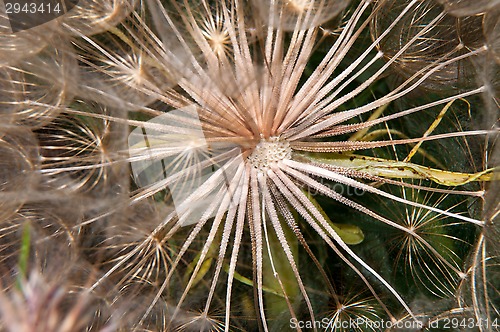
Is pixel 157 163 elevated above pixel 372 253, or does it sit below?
above

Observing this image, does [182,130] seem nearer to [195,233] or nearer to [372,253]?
[195,233]

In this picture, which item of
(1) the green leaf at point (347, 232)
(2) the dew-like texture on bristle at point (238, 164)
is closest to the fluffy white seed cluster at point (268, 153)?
(2) the dew-like texture on bristle at point (238, 164)

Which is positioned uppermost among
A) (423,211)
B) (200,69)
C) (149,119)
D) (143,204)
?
(200,69)

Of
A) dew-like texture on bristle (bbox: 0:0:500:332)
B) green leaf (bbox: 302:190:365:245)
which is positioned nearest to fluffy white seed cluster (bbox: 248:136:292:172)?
dew-like texture on bristle (bbox: 0:0:500:332)

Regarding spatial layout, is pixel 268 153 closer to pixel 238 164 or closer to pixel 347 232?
pixel 238 164

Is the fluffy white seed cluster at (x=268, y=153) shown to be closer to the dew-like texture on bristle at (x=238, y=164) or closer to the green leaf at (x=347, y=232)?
the dew-like texture on bristle at (x=238, y=164)

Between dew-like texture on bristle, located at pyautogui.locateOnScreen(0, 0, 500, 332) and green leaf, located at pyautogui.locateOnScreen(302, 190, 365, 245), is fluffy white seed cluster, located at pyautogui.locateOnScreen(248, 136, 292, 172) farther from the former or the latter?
green leaf, located at pyautogui.locateOnScreen(302, 190, 365, 245)

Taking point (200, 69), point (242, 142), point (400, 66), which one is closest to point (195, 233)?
point (242, 142)
